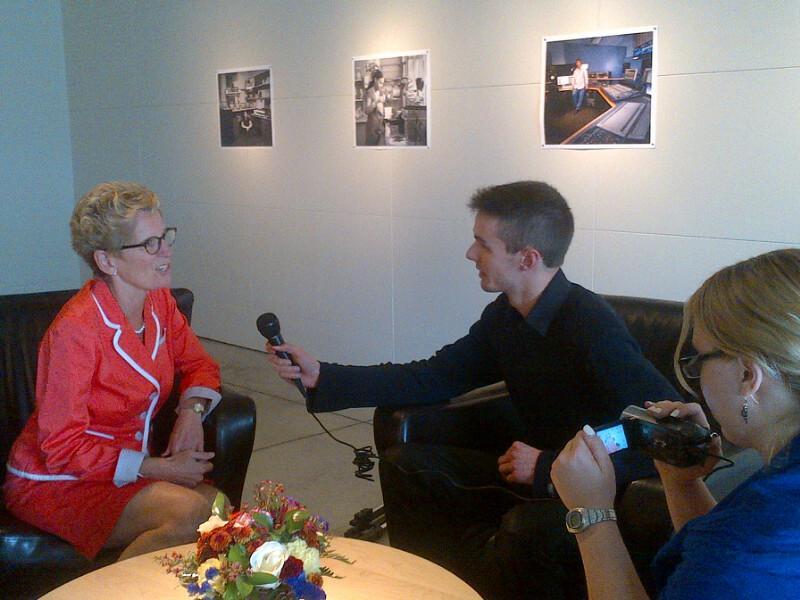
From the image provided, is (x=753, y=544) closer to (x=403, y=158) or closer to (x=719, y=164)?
(x=719, y=164)

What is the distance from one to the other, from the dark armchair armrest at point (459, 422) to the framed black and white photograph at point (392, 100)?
2222mm

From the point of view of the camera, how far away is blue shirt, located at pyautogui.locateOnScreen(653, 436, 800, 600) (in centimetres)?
115

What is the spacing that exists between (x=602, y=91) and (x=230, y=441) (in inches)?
92.2

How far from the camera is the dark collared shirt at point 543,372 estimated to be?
232cm

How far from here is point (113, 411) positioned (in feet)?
8.38

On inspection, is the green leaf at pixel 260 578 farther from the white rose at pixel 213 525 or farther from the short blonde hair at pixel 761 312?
the short blonde hair at pixel 761 312

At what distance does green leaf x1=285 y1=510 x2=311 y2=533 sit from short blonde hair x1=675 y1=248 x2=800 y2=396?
0.87m

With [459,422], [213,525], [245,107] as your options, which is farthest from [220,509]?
[245,107]

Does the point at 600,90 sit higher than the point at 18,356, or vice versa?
the point at 600,90

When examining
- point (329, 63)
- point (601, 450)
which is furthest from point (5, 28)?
point (601, 450)

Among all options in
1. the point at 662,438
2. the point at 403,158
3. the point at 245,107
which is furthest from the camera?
the point at 245,107

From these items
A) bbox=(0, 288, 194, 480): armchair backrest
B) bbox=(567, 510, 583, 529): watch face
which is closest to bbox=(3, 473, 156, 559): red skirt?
bbox=(0, 288, 194, 480): armchair backrest

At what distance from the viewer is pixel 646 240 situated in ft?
12.8

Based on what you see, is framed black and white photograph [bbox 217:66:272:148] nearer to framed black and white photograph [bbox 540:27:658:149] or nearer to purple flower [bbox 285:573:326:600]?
framed black and white photograph [bbox 540:27:658:149]
